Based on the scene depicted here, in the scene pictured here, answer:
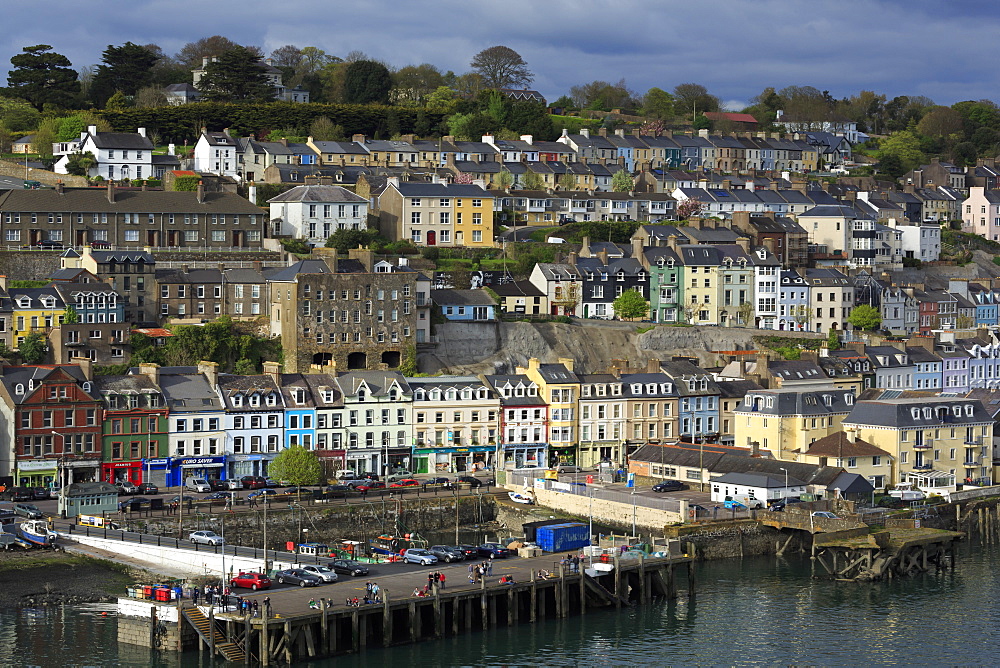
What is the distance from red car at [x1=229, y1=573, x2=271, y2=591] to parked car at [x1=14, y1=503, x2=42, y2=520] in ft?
43.8

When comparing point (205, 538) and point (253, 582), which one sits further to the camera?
point (205, 538)

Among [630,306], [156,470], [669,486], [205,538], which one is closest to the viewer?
[205,538]

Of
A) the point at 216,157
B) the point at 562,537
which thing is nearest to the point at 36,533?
the point at 562,537

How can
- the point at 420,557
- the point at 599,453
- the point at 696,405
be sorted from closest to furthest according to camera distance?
the point at 420,557 < the point at 599,453 < the point at 696,405

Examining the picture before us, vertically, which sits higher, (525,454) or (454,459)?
(525,454)

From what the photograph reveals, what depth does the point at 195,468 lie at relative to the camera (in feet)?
251

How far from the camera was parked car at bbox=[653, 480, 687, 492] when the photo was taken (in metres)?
76.0

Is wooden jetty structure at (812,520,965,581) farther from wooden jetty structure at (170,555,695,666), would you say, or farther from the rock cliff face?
the rock cliff face

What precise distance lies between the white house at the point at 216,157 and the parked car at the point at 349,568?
66.2 meters

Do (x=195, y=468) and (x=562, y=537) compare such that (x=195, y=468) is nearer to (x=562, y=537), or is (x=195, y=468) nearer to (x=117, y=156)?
(x=562, y=537)

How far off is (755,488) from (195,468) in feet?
81.6

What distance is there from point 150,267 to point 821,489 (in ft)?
129

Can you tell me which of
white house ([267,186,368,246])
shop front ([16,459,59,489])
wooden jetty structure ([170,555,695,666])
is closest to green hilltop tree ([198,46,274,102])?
white house ([267,186,368,246])

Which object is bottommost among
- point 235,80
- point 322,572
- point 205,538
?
point 322,572
